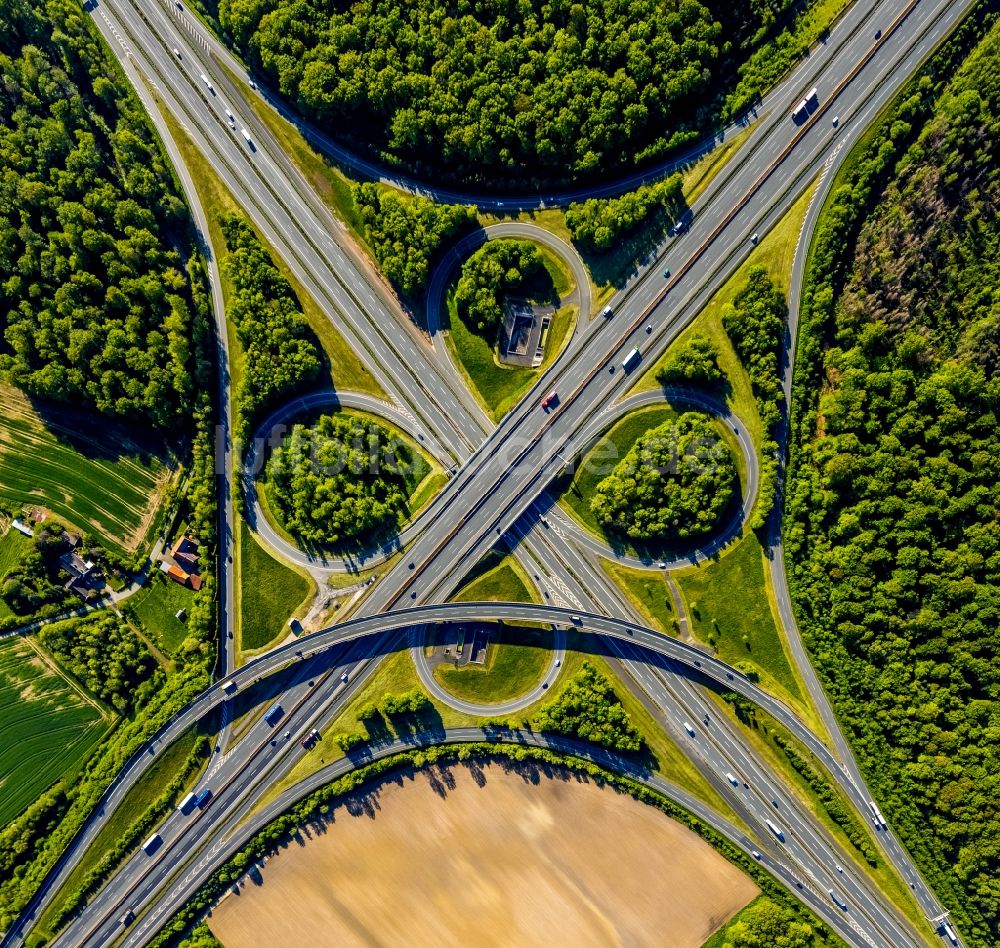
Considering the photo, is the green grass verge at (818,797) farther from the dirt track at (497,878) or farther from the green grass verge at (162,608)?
the green grass verge at (162,608)

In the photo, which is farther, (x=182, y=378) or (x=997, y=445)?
(x=182, y=378)

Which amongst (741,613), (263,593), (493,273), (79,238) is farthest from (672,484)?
(79,238)

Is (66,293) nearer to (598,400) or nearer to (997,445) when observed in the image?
(598,400)

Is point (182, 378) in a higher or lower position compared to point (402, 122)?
lower

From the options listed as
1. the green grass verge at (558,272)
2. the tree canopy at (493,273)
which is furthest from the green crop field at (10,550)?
the green grass verge at (558,272)

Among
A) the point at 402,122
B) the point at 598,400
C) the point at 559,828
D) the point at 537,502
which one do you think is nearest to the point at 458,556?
the point at 537,502

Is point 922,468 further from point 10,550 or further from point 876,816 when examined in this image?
point 10,550

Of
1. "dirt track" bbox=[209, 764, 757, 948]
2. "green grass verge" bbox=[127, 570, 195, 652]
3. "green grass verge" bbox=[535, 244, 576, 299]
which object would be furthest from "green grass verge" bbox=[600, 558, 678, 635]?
"green grass verge" bbox=[127, 570, 195, 652]
